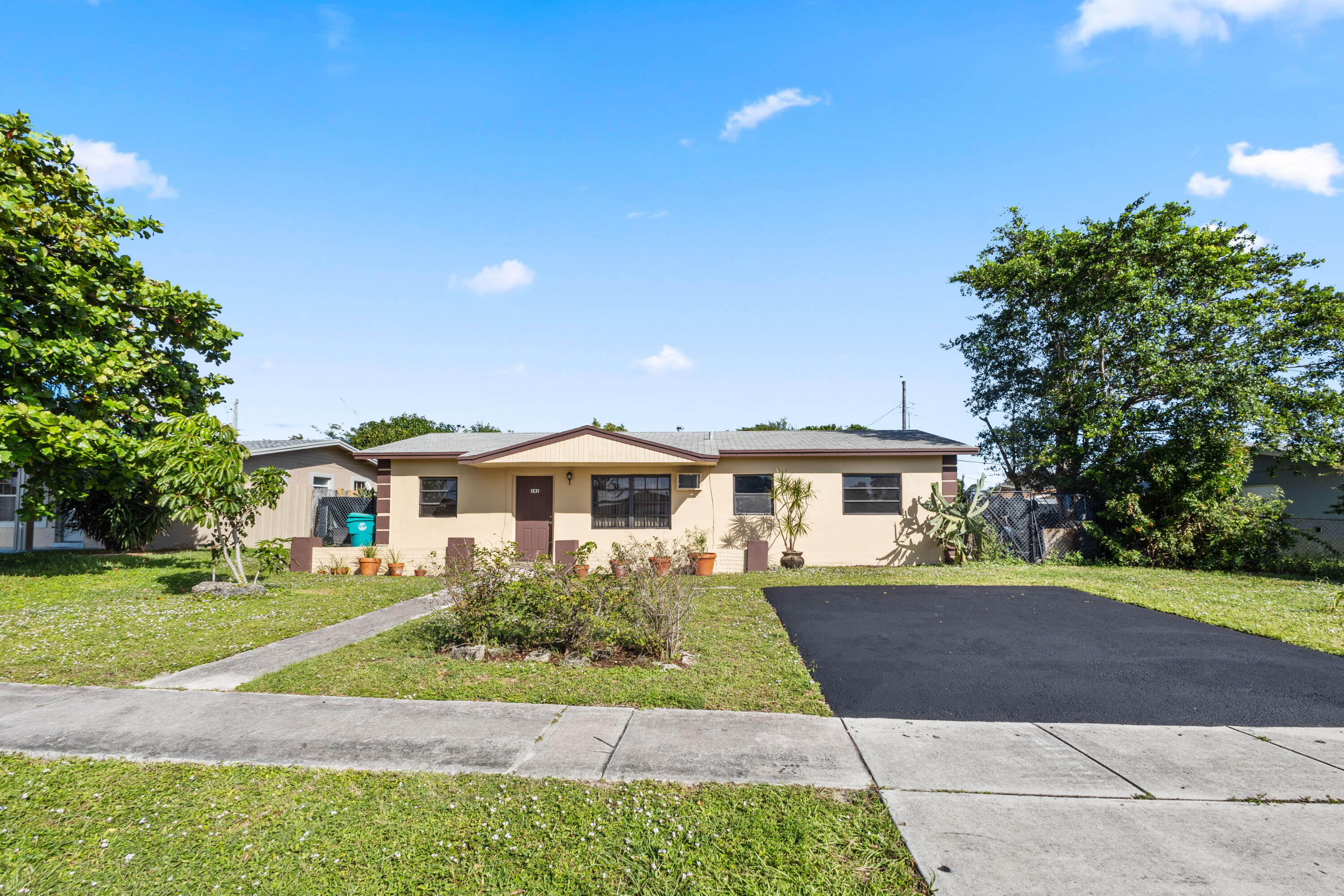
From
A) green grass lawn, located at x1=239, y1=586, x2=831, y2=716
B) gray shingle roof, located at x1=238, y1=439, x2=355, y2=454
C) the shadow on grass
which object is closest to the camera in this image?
green grass lawn, located at x1=239, y1=586, x2=831, y2=716

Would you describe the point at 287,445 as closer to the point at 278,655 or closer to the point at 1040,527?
the point at 278,655

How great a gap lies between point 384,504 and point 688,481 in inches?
294

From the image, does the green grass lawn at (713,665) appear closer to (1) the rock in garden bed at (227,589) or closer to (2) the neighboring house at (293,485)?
(1) the rock in garden bed at (227,589)

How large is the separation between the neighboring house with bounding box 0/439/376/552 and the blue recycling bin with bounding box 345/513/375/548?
172cm

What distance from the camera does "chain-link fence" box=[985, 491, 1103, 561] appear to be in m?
15.5

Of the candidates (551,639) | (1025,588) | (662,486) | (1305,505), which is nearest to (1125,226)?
(1305,505)

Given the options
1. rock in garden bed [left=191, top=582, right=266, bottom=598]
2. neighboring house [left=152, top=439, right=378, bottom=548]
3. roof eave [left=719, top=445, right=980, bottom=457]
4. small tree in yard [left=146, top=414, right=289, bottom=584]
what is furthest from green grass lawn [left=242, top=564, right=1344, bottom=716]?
neighboring house [left=152, top=439, right=378, bottom=548]

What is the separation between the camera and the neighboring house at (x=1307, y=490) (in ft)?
47.2

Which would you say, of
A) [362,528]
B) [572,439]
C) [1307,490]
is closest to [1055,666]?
[572,439]

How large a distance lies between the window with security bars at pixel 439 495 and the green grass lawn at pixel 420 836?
1181cm

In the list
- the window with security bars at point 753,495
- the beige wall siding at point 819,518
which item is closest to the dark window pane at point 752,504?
the window with security bars at point 753,495

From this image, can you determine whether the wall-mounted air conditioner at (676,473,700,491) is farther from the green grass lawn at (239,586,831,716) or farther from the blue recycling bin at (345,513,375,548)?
the blue recycling bin at (345,513,375,548)

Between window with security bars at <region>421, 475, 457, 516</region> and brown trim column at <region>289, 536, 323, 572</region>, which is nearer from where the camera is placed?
brown trim column at <region>289, 536, 323, 572</region>

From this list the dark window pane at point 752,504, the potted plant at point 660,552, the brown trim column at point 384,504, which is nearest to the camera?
the potted plant at point 660,552
